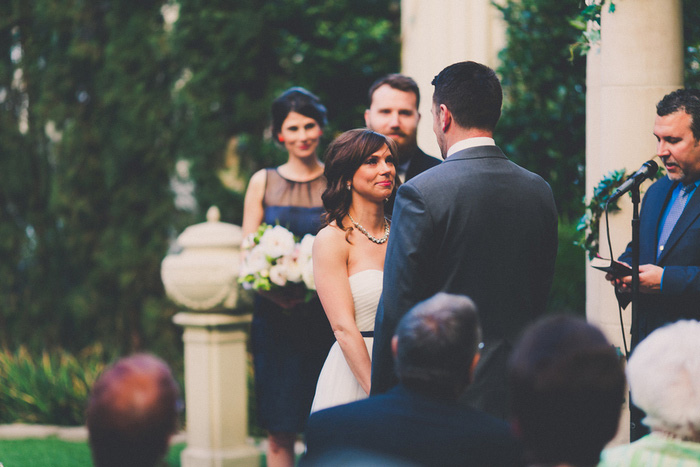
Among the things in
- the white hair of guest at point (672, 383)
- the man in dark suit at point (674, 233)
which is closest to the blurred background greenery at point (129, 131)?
the man in dark suit at point (674, 233)

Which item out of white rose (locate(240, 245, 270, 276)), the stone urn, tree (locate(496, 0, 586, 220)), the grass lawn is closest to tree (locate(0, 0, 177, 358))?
the grass lawn

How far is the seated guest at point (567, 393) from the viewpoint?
1936 mm

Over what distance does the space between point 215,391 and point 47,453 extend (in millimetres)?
1669

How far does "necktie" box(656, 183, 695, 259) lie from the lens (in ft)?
12.6

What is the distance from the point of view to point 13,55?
30.7 ft

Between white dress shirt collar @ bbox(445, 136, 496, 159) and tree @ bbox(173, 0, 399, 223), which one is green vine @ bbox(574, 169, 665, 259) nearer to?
white dress shirt collar @ bbox(445, 136, 496, 159)

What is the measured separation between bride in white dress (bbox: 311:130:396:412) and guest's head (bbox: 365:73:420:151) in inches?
33.1


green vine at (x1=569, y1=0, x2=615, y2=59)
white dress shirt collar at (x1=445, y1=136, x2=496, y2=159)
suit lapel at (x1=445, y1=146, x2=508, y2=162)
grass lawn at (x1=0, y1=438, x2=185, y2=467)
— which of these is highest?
green vine at (x1=569, y1=0, x2=615, y2=59)

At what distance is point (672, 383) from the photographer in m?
2.23

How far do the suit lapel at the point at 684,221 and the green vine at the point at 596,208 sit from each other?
2.03 ft

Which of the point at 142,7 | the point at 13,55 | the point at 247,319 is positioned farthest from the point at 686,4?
the point at 13,55

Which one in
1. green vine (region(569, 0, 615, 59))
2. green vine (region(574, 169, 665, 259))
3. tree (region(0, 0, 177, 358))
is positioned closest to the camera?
green vine (region(574, 169, 665, 259))

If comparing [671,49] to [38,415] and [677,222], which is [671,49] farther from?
[38,415]

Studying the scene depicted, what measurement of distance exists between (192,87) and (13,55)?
7.64 ft
